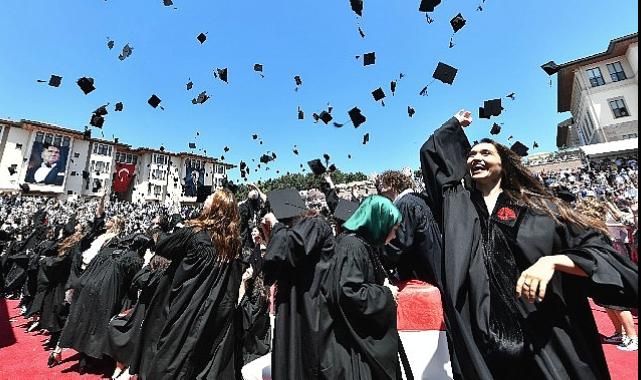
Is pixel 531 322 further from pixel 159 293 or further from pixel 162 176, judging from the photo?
pixel 162 176

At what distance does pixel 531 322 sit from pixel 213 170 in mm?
70388

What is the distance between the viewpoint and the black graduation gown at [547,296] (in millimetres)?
1425

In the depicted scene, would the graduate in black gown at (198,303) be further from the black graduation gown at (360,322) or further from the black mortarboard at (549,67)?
the black mortarboard at (549,67)

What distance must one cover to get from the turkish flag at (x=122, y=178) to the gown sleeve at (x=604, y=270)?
6624 centimetres

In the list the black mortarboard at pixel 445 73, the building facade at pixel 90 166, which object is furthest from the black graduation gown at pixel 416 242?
the building facade at pixel 90 166

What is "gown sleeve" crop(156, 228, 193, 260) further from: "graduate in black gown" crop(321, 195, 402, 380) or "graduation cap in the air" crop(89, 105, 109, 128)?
"graduation cap in the air" crop(89, 105, 109, 128)

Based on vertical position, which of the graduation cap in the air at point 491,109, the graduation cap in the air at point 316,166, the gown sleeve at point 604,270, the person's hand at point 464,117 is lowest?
the gown sleeve at point 604,270

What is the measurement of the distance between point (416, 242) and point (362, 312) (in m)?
0.75

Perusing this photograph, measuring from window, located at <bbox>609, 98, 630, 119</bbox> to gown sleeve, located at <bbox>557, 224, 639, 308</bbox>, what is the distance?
38457 mm

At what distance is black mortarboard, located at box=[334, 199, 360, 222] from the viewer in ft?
11.1

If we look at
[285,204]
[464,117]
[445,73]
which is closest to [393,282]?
[285,204]

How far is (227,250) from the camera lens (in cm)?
318

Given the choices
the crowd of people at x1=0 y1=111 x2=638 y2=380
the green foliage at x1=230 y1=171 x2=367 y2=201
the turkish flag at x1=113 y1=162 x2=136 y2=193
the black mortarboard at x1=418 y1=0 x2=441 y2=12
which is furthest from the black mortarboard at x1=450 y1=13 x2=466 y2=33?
the green foliage at x1=230 y1=171 x2=367 y2=201

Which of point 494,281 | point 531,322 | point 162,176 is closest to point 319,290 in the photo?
point 494,281
